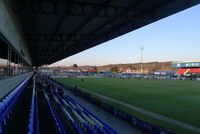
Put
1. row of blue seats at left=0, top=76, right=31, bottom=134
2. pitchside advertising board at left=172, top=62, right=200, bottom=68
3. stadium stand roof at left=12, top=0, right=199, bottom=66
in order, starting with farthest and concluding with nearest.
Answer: pitchside advertising board at left=172, top=62, right=200, bottom=68 → stadium stand roof at left=12, top=0, right=199, bottom=66 → row of blue seats at left=0, top=76, right=31, bottom=134

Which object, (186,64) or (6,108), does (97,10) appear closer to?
(6,108)

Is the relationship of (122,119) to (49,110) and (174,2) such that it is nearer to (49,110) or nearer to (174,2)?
(49,110)

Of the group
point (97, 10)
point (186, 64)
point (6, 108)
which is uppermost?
point (97, 10)

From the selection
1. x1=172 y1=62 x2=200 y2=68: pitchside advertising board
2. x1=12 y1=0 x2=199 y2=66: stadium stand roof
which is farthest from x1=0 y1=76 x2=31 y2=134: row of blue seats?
x1=172 y1=62 x2=200 y2=68: pitchside advertising board

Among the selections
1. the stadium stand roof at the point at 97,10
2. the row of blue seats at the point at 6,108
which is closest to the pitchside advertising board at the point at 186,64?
the stadium stand roof at the point at 97,10

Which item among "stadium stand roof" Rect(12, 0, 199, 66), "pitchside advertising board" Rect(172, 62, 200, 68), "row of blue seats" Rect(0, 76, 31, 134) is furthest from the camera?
"pitchside advertising board" Rect(172, 62, 200, 68)

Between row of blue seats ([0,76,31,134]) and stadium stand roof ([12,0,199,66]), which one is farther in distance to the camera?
stadium stand roof ([12,0,199,66])

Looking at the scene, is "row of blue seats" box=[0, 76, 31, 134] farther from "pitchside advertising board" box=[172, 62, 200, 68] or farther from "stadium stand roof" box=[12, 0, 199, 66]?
"pitchside advertising board" box=[172, 62, 200, 68]

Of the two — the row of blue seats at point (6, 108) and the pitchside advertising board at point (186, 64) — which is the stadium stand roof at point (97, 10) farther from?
the pitchside advertising board at point (186, 64)

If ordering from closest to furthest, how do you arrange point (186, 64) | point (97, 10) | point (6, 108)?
point (6, 108) < point (97, 10) < point (186, 64)

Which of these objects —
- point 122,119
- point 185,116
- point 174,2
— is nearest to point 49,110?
point 122,119

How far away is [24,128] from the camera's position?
10039 mm

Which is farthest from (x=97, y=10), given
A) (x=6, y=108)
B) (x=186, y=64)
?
(x=186, y=64)

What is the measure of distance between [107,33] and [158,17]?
7.99 m
